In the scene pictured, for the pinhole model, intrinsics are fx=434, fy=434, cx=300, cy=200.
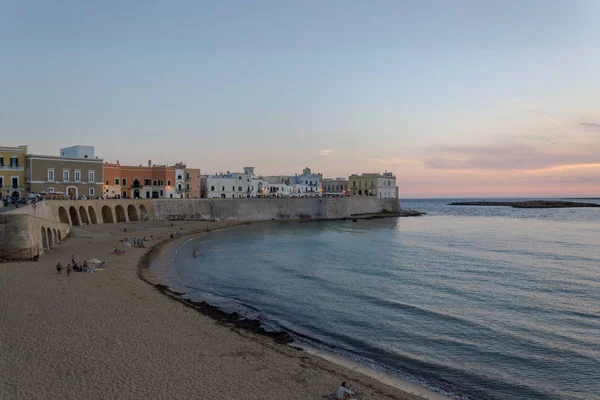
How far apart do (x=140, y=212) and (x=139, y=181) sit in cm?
801

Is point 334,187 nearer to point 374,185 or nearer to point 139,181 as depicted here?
point 374,185

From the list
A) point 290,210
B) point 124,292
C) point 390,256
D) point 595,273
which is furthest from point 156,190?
point 595,273

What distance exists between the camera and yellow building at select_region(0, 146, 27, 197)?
4656cm

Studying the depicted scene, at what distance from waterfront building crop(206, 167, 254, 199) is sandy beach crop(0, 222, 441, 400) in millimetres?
55664

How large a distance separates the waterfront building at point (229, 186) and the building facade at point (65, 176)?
22.9 meters

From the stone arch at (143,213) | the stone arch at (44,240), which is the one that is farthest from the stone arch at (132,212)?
the stone arch at (44,240)

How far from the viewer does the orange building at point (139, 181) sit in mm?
59844

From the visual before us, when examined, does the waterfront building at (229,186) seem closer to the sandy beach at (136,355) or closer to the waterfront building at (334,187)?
the waterfront building at (334,187)

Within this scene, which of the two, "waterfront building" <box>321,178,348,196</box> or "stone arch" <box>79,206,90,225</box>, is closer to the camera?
"stone arch" <box>79,206,90,225</box>

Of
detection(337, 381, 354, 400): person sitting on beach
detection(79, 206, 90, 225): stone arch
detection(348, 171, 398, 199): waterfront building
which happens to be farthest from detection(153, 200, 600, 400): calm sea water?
detection(348, 171, 398, 199): waterfront building

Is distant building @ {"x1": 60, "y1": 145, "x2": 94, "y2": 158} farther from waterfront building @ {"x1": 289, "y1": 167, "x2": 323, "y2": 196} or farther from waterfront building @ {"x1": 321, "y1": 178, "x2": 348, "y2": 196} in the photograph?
waterfront building @ {"x1": 321, "y1": 178, "x2": 348, "y2": 196}

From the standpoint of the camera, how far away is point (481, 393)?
465 inches

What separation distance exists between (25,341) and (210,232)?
130ft

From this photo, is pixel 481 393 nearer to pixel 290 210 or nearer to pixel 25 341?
pixel 25 341
